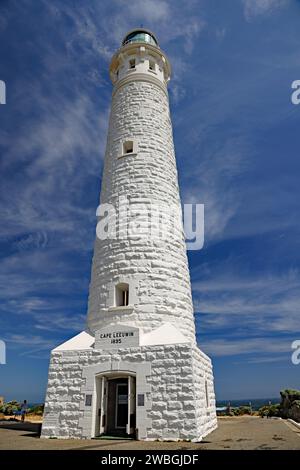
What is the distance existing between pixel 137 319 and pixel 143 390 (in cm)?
246

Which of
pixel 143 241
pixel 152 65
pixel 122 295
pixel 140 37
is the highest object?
pixel 140 37

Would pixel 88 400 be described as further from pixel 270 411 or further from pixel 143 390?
pixel 270 411

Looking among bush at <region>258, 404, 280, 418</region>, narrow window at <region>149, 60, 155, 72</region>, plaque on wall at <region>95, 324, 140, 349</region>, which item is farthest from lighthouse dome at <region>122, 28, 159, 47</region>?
bush at <region>258, 404, 280, 418</region>

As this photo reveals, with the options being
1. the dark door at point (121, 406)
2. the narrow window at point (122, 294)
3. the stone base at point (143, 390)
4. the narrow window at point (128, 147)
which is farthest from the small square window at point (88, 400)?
the narrow window at point (128, 147)

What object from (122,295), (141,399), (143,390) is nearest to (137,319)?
(122,295)

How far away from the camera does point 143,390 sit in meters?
10.4

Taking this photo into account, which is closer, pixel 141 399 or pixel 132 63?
pixel 141 399

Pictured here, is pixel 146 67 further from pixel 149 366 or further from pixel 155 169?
pixel 149 366

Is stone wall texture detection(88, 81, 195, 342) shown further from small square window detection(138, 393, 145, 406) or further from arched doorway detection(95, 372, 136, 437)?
small square window detection(138, 393, 145, 406)

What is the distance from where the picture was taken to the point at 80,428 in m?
10.6

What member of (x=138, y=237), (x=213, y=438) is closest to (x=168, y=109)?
(x=138, y=237)

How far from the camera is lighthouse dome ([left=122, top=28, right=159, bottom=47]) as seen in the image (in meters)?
20.5
